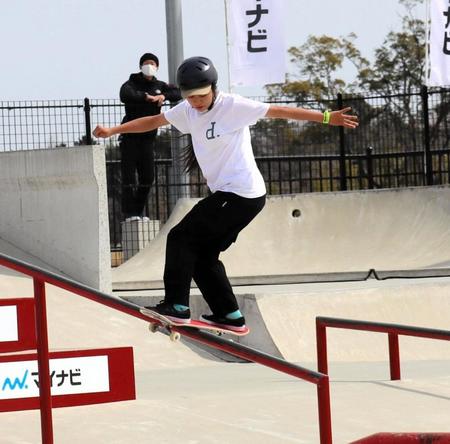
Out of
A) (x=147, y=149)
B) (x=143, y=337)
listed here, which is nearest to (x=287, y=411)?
(x=143, y=337)

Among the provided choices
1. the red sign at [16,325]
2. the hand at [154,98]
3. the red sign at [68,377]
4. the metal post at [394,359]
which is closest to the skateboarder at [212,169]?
the red sign at [68,377]

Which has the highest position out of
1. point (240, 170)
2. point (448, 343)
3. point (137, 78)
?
point (137, 78)

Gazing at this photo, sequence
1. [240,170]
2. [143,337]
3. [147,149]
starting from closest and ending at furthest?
[240,170]
[143,337]
[147,149]

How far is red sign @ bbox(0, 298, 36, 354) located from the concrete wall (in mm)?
4242

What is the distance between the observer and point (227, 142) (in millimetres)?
6016

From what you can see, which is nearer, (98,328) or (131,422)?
(131,422)

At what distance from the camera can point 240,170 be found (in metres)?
6.07

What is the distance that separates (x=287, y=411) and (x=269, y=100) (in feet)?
34.4

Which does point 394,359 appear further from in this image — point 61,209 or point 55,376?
point 61,209

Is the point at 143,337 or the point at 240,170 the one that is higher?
the point at 240,170

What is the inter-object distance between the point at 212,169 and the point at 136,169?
9857 millimetres

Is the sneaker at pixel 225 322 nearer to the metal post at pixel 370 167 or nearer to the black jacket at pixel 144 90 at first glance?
the black jacket at pixel 144 90

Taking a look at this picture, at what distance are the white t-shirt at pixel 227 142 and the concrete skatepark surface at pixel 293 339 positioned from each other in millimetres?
1758

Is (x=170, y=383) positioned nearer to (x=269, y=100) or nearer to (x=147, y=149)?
(x=147, y=149)
